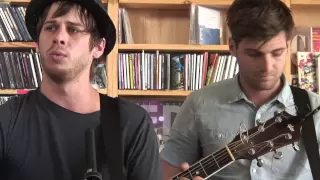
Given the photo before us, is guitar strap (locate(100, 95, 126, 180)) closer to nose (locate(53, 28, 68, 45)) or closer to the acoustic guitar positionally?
nose (locate(53, 28, 68, 45))

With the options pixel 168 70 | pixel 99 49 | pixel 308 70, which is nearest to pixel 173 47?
pixel 168 70

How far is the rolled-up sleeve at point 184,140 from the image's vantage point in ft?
4.84

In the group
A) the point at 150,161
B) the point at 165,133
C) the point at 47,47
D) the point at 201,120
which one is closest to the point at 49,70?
the point at 47,47

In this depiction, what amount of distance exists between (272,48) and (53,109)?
63cm

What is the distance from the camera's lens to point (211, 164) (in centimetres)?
139

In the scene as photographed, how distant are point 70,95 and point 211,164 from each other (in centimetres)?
48

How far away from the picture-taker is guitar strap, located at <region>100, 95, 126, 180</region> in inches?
41.6

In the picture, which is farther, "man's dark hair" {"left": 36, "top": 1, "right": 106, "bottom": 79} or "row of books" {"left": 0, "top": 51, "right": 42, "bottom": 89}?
"row of books" {"left": 0, "top": 51, "right": 42, "bottom": 89}

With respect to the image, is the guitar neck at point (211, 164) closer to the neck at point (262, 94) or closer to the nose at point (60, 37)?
the neck at point (262, 94)

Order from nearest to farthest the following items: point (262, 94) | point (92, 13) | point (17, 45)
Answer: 1. point (92, 13)
2. point (262, 94)
3. point (17, 45)

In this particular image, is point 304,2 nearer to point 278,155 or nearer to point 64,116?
point 278,155

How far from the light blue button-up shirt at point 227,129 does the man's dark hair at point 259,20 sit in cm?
16

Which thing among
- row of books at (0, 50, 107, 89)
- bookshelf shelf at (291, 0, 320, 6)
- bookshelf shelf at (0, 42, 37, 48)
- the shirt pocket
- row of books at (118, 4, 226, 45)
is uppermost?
bookshelf shelf at (291, 0, 320, 6)

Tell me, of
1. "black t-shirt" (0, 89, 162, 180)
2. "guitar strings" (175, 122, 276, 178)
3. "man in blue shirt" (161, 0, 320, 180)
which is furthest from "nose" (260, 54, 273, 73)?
"black t-shirt" (0, 89, 162, 180)
